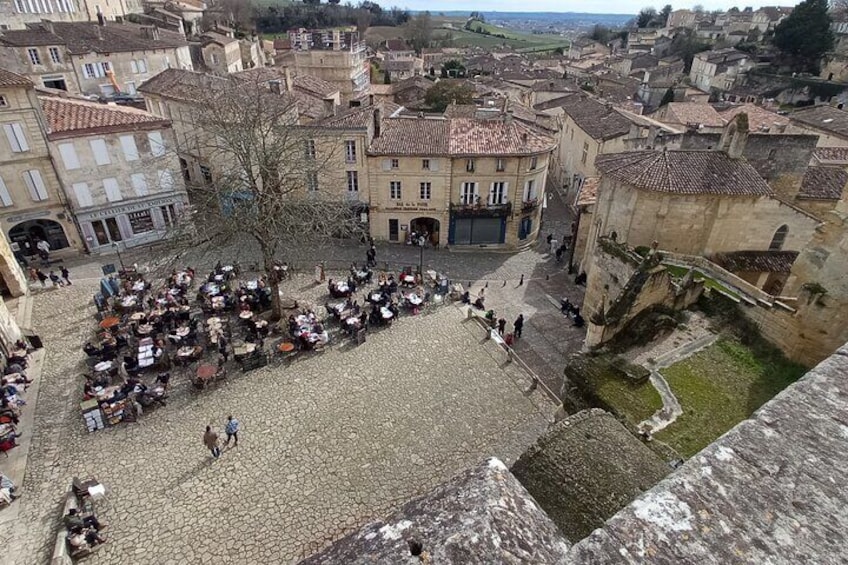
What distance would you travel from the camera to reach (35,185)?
2400 cm

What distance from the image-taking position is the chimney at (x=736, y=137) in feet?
67.5

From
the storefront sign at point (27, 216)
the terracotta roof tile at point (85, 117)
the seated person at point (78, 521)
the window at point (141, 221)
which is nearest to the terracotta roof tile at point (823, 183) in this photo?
the seated person at point (78, 521)

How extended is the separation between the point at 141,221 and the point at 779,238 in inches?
1314

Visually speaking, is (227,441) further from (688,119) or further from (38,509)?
(688,119)

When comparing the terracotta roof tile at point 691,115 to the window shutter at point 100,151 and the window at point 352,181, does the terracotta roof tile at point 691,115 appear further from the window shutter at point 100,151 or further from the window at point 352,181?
the window shutter at point 100,151

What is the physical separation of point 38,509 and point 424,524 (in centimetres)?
1460

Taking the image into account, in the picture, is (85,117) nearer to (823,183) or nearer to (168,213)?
(168,213)

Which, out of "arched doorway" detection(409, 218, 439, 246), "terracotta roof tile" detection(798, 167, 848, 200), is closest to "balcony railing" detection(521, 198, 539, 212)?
"arched doorway" detection(409, 218, 439, 246)

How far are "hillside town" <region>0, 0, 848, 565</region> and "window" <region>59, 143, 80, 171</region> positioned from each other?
0.92 ft

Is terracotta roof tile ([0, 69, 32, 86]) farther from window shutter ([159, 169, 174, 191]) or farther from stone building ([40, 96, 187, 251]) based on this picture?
window shutter ([159, 169, 174, 191])

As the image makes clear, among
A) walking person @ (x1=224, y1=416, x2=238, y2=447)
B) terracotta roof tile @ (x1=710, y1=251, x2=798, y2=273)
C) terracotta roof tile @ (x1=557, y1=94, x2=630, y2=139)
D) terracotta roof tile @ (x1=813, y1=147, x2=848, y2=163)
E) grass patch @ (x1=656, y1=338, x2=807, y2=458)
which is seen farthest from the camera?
terracotta roof tile @ (x1=557, y1=94, x2=630, y2=139)

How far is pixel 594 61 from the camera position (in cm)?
11281

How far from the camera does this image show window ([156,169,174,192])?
2703 cm

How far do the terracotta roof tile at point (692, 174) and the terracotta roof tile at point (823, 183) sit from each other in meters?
6.07
